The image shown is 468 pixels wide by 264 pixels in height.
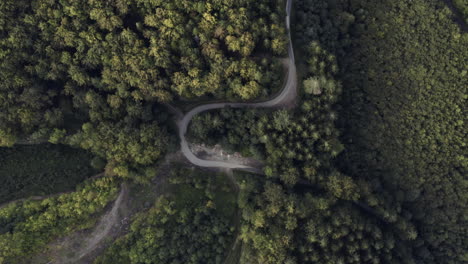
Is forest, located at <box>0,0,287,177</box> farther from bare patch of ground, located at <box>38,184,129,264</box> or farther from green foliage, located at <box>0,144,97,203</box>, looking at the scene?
bare patch of ground, located at <box>38,184,129,264</box>

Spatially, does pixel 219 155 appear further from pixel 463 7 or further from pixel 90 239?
pixel 463 7

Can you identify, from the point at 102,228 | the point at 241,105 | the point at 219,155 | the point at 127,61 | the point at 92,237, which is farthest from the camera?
the point at 219,155

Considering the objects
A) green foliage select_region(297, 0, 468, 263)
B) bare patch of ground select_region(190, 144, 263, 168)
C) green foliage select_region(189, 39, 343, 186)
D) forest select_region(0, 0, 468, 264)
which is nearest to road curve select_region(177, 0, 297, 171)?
bare patch of ground select_region(190, 144, 263, 168)

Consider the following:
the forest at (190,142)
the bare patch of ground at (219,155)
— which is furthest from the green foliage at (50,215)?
the bare patch of ground at (219,155)

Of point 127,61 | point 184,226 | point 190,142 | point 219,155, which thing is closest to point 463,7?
point 219,155

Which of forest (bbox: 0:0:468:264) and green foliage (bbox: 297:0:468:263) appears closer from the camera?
forest (bbox: 0:0:468:264)

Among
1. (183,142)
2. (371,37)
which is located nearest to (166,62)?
(183,142)

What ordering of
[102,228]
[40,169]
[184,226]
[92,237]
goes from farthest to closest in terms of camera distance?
[40,169] → [102,228] → [92,237] → [184,226]
